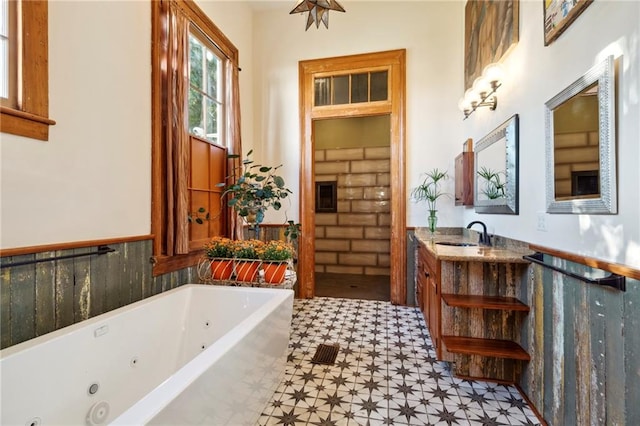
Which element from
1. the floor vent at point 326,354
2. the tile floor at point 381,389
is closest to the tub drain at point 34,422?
the tile floor at point 381,389

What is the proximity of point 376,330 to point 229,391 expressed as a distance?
1.86m

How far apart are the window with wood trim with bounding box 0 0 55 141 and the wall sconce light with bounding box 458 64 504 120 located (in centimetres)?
285

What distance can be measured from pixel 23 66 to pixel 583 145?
104 inches

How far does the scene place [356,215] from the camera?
5340 mm

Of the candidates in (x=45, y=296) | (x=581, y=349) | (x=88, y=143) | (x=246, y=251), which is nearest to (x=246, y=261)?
(x=246, y=251)

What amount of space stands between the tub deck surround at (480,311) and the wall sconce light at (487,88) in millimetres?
1198

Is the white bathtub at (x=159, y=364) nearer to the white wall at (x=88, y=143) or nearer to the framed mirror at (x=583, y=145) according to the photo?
the white wall at (x=88, y=143)

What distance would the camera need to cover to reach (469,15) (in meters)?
3.06

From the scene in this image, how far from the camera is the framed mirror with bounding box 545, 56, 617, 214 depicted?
3.68ft

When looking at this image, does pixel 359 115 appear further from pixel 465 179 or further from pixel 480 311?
pixel 480 311

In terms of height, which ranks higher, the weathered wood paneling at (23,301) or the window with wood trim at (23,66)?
the window with wood trim at (23,66)

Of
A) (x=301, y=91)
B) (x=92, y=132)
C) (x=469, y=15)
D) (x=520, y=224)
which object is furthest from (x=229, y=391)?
(x=469, y=15)

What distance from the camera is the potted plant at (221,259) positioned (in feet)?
7.79

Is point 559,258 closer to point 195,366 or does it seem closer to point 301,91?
point 195,366
